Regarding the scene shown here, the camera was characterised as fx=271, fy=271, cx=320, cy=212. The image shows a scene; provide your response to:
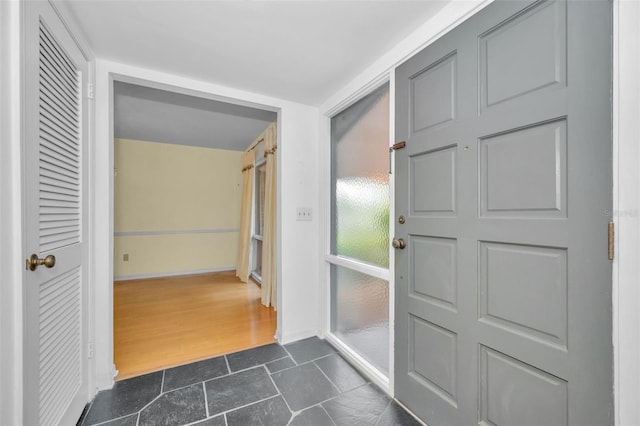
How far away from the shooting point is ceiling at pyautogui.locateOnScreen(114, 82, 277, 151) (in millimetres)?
2771

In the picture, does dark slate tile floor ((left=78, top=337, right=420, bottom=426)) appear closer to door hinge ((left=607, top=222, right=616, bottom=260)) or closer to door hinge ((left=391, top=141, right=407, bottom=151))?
door hinge ((left=607, top=222, right=616, bottom=260))

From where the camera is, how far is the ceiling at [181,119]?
277 cm

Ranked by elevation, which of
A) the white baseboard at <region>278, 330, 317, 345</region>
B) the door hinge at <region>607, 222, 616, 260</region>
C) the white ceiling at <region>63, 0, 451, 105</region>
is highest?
the white ceiling at <region>63, 0, 451, 105</region>

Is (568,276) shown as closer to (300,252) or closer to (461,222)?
Result: (461,222)

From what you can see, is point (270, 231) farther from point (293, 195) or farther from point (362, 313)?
point (362, 313)

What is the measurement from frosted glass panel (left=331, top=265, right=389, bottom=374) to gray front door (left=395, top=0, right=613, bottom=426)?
12.2 inches

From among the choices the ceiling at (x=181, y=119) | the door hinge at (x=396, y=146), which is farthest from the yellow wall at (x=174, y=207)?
the door hinge at (x=396, y=146)

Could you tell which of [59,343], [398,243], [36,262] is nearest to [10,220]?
[36,262]

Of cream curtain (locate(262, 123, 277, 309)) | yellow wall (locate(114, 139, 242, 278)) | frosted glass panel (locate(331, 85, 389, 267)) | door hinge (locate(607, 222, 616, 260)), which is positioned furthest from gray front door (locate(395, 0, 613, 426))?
yellow wall (locate(114, 139, 242, 278))

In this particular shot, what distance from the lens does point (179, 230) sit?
4836mm

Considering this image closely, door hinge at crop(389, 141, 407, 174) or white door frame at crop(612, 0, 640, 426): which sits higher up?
door hinge at crop(389, 141, 407, 174)

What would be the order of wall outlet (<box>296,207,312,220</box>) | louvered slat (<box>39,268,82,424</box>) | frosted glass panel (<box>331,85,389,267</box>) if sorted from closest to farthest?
louvered slat (<box>39,268,82,424</box>) < frosted glass panel (<box>331,85,389,267</box>) < wall outlet (<box>296,207,312,220</box>)

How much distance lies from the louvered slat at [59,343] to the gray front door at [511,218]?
67.5 inches

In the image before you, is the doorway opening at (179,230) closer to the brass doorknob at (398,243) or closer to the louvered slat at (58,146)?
the louvered slat at (58,146)
